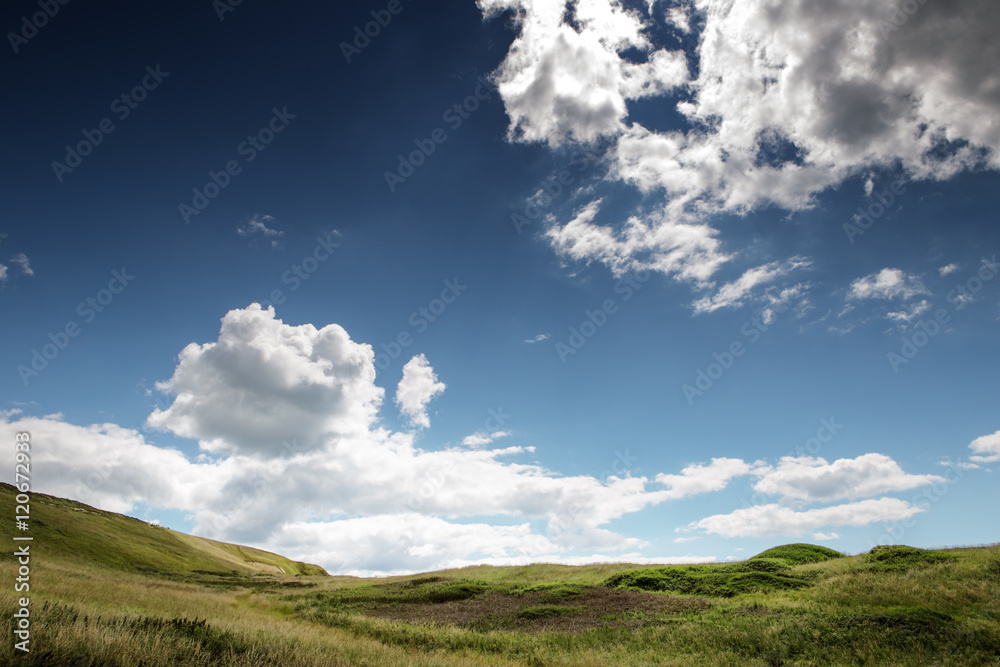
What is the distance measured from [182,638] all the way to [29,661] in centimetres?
346

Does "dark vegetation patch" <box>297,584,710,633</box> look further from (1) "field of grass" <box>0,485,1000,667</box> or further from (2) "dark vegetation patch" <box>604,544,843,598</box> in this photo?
(2) "dark vegetation patch" <box>604,544,843,598</box>

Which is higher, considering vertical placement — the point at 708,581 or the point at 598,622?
the point at 708,581

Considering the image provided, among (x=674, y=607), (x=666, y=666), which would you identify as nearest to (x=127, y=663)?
(x=666, y=666)

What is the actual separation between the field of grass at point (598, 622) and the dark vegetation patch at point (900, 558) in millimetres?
123

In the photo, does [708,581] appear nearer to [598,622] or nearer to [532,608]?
[598,622]

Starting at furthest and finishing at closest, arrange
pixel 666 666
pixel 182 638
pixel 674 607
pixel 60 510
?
pixel 60 510 → pixel 674 607 → pixel 666 666 → pixel 182 638

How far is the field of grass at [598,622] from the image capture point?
11.5 metres

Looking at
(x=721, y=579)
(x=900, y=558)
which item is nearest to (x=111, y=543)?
(x=721, y=579)

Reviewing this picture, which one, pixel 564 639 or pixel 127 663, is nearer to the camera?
pixel 127 663

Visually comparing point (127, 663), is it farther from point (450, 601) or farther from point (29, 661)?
point (450, 601)

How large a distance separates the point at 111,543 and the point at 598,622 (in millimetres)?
98609

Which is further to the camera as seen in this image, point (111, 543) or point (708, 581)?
point (111, 543)

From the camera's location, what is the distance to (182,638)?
11453 mm

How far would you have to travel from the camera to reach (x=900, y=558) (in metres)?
29.3
